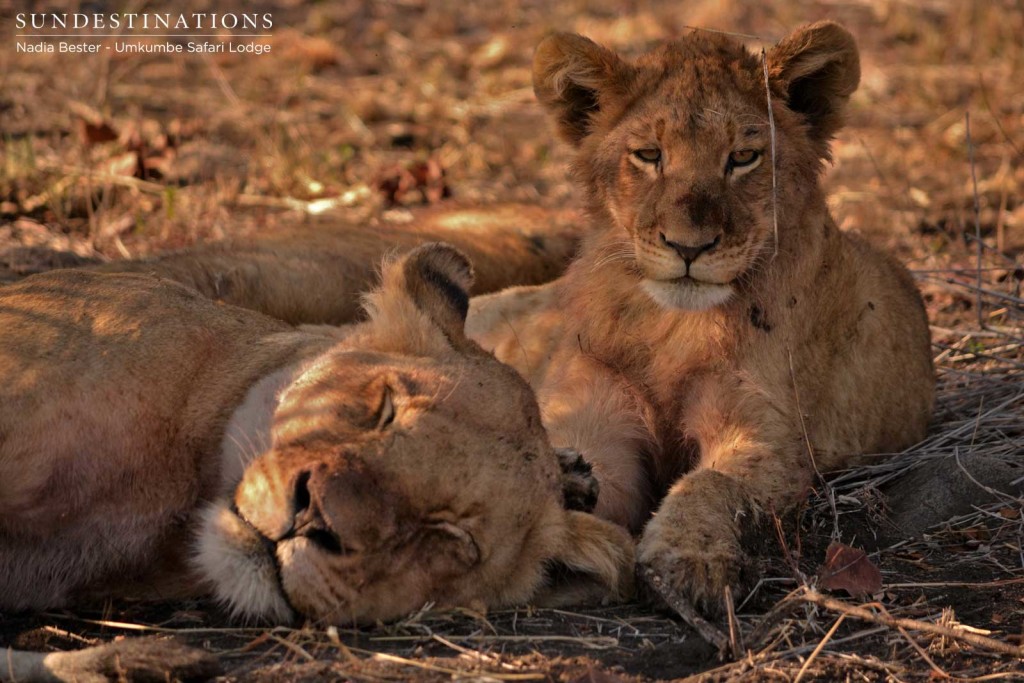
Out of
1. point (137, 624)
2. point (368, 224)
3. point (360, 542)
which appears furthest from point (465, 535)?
point (368, 224)

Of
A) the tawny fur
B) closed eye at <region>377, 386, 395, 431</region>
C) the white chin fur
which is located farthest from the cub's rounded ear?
the tawny fur

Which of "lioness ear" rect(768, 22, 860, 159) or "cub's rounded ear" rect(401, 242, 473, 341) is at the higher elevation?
"lioness ear" rect(768, 22, 860, 159)

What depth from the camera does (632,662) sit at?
3242 millimetres

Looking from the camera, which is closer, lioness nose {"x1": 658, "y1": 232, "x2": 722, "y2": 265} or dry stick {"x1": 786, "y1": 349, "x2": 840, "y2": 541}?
lioness nose {"x1": 658, "y1": 232, "x2": 722, "y2": 265}

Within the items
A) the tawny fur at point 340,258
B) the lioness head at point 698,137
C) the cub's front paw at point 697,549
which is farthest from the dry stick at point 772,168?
the tawny fur at point 340,258

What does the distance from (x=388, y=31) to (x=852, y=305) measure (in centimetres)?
649

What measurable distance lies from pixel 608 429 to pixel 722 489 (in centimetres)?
66

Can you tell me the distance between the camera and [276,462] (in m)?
3.02

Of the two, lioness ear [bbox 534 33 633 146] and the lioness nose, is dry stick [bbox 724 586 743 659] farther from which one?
lioness ear [bbox 534 33 633 146]

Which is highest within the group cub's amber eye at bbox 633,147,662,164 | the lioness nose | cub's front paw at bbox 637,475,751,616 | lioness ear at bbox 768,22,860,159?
lioness ear at bbox 768,22,860,159

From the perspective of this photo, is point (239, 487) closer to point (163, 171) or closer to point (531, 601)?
point (531, 601)

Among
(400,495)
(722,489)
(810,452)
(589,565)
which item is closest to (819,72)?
(810,452)

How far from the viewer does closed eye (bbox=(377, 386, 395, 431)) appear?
3167 mm

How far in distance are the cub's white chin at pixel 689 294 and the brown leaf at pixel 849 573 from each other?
0.83m
